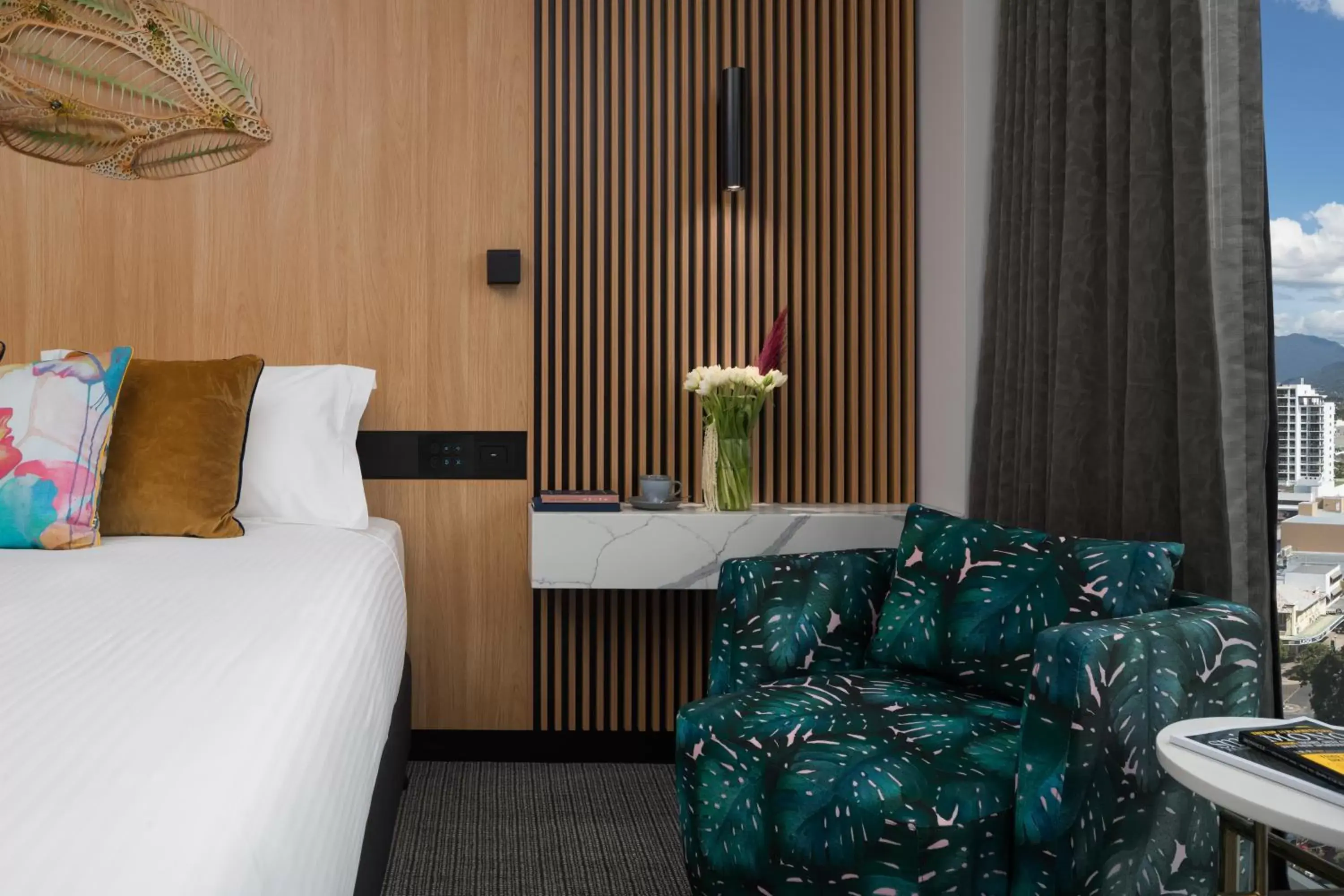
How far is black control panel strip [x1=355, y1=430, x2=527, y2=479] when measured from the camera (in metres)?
2.78

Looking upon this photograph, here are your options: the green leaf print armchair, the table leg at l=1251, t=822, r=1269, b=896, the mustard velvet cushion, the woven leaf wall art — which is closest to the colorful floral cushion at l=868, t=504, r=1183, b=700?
the green leaf print armchair

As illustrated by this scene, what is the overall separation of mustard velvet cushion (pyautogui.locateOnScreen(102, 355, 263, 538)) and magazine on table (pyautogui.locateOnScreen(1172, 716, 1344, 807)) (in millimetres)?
1947

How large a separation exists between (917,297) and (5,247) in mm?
2698

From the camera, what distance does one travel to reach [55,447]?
197 cm

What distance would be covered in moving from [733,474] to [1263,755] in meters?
1.59

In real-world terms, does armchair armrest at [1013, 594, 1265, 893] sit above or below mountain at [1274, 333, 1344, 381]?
below

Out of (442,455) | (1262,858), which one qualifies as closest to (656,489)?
(442,455)

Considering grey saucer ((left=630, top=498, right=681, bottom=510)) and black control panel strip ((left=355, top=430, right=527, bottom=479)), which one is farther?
black control panel strip ((left=355, top=430, right=527, bottom=479))

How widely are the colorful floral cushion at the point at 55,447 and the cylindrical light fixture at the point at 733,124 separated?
1.63m

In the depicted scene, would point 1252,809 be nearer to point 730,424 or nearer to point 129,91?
point 730,424

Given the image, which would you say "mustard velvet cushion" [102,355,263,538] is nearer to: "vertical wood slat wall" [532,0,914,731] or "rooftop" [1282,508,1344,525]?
"vertical wood slat wall" [532,0,914,731]

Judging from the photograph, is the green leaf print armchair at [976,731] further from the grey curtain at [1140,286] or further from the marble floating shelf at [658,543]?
the marble floating shelf at [658,543]

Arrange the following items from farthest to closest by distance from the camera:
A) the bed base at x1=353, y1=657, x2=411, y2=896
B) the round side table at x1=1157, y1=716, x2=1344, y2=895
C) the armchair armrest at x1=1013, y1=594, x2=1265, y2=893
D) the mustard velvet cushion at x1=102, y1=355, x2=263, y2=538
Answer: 1. the mustard velvet cushion at x1=102, y1=355, x2=263, y2=538
2. the bed base at x1=353, y1=657, x2=411, y2=896
3. the armchair armrest at x1=1013, y1=594, x2=1265, y2=893
4. the round side table at x1=1157, y1=716, x2=1344, y2=895

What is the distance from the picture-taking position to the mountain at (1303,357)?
1.57m
